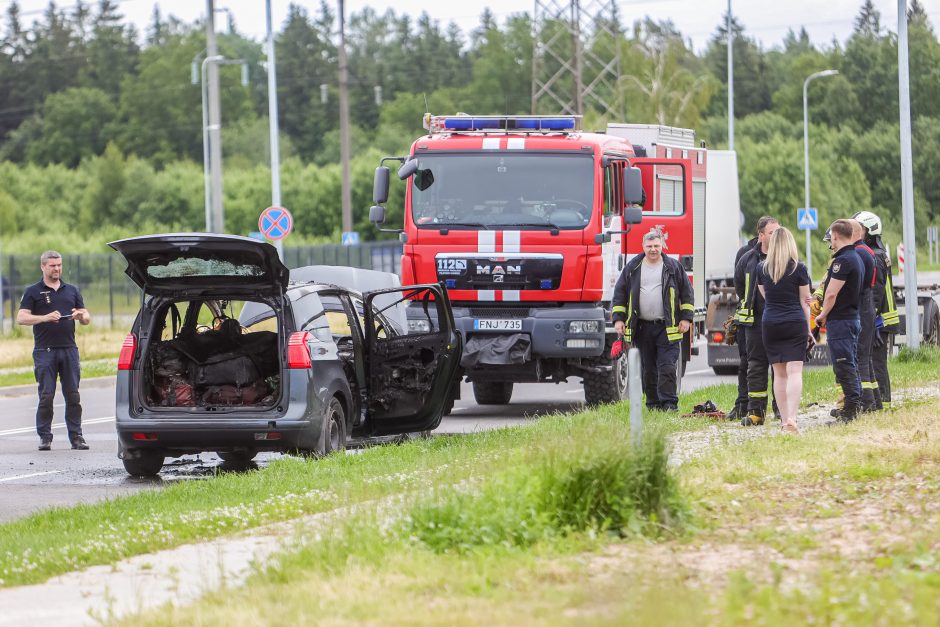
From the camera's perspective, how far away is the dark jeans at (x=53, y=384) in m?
14.8

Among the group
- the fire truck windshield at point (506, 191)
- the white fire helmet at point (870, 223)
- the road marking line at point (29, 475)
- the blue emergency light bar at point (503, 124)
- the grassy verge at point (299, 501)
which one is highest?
the blue emergency light bar at point (503, 124)

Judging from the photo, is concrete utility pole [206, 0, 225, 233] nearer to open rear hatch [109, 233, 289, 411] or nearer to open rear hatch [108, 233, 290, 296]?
open rear hatch [109, 233, 289, 411]

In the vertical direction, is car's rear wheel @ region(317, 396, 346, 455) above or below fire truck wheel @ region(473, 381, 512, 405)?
above

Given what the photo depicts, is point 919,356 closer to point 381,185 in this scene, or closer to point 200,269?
point 381,185

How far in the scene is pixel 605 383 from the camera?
55.4 feet

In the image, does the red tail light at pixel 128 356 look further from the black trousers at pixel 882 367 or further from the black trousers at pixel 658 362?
the black trousers at pixel 882 367

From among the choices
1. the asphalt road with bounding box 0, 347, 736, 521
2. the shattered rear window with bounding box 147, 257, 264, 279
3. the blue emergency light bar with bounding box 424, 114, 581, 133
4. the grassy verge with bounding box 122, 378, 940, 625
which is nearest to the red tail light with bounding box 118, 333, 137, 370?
the shattered rear window with bounding box 147, 257, 264, 279

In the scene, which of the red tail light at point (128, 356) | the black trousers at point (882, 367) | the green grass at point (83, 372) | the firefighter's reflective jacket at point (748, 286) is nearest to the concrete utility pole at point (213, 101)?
the green grass at point (83, 372)

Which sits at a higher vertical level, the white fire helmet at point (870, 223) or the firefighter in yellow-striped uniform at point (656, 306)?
the white fire helmet at point (870, 223)

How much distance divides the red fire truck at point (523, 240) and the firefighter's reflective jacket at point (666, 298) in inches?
59.5

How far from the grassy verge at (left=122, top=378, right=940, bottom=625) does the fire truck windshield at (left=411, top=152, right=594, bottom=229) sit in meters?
7.11

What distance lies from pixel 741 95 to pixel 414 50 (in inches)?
1203

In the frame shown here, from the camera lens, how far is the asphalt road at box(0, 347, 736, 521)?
1184 centimetres

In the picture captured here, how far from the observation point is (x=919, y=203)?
85.9 meters
